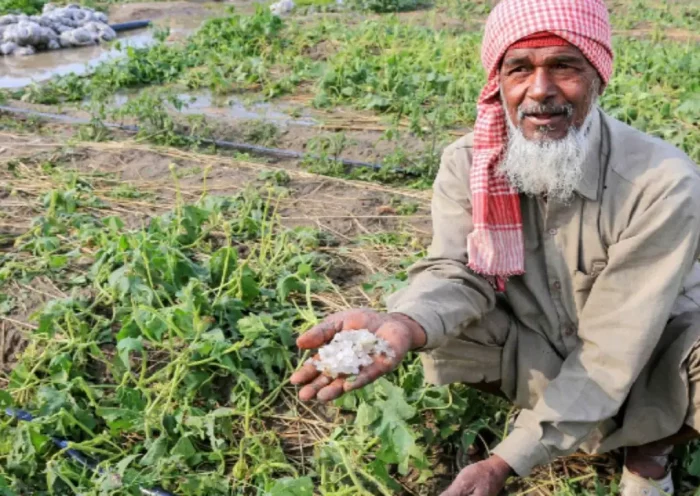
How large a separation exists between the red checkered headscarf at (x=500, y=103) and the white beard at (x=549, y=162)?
6 cm

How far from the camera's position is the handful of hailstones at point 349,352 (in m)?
1.88

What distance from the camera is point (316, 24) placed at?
9734mm

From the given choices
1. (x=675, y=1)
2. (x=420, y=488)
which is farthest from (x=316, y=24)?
(x=420, y=488)

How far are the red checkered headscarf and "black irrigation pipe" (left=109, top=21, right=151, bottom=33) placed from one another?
9408mm

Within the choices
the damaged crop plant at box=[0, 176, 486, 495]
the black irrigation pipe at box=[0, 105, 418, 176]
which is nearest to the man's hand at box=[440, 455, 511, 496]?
the damaged crop plant at box=[0, 176, 486, 495]

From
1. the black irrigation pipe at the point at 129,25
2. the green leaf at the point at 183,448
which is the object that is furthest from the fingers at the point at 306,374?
the black irrigation pipe at the point at 129,25

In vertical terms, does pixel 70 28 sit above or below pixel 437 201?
below

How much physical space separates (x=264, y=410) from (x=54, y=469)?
2.29 ft

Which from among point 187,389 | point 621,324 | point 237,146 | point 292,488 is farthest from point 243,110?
point 621,324

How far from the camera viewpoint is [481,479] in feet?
6.88

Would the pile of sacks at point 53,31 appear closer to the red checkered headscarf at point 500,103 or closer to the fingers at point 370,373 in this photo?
the red checkered headscarf at point 500,103

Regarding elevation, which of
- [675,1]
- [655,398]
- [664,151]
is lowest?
[675,1]

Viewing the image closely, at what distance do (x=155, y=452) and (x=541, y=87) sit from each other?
1.55 metres

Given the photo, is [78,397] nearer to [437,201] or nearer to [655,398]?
[437,201]
